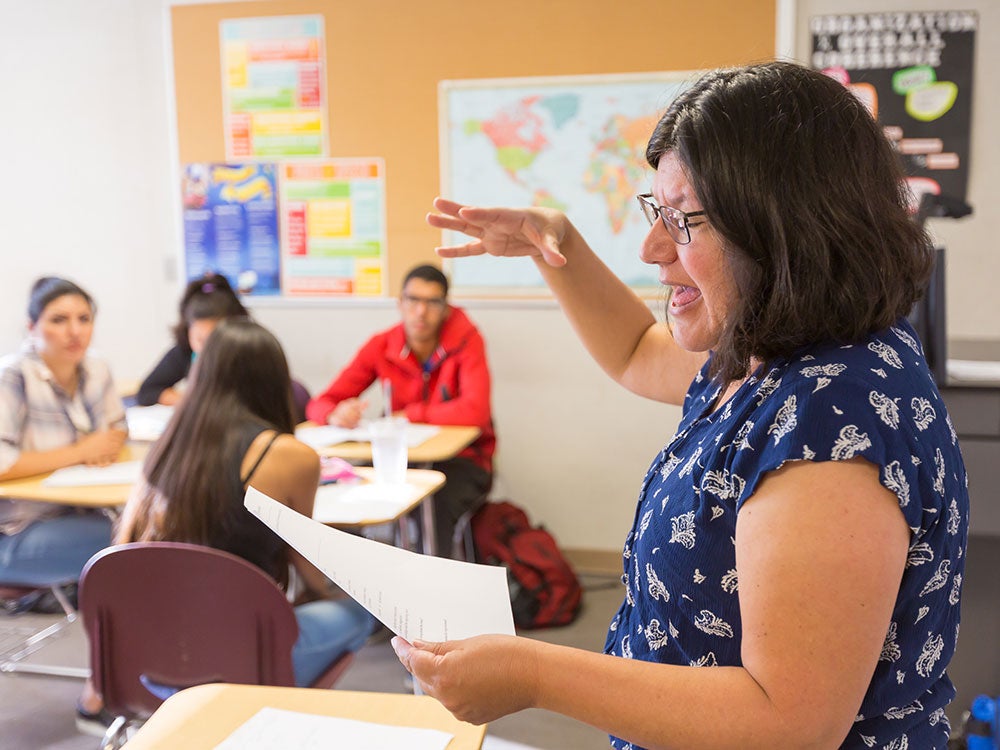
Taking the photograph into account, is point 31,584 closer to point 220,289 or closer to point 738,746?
point 220,289

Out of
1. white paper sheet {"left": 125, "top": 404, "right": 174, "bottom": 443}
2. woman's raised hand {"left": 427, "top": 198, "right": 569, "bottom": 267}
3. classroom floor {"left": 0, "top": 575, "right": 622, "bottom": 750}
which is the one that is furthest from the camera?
white paper sheet {"left": 125, "top": 404, "right": 174, "bottom": 443}

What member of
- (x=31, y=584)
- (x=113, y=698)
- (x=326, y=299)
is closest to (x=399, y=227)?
(x=326, y=299)

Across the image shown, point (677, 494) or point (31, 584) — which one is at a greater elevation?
point (677, 494)

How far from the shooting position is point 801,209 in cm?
80

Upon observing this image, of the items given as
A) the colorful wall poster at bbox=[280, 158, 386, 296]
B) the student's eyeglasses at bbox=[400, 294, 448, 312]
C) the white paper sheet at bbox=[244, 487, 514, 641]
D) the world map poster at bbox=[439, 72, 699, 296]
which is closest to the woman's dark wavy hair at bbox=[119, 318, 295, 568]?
the white paper sheet at bbox=[244, 487, 514, 641]

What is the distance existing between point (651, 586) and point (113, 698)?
56.5 inches

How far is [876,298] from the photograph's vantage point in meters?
0.81

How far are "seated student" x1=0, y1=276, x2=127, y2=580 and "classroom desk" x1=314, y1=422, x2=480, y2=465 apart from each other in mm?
710

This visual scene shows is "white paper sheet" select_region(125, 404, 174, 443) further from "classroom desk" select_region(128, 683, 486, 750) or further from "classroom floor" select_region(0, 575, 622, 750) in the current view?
"classroom desk" select_region(128, 683, 486, 750)

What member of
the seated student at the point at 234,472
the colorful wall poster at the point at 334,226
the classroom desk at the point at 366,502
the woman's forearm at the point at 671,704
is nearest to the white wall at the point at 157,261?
the colorful wall poster at the point at 334,226

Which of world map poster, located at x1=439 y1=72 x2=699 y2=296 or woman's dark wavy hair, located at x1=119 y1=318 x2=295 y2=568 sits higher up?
world map poster, located at x1=439 y1=72 x2=699 y2=296

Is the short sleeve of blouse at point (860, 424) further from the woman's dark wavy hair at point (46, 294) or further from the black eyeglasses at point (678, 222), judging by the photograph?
the woman's dark wavy hair at point (46, 294)

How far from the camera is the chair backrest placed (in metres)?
1.74

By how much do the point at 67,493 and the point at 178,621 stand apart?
109 cm
